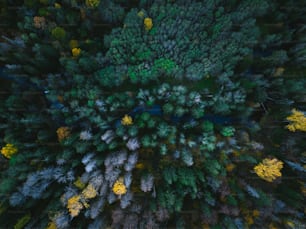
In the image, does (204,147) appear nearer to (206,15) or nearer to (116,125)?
(116,125)

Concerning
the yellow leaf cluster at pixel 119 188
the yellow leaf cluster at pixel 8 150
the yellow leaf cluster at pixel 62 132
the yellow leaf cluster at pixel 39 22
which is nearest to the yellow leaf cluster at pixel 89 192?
the yellow leaf cluster at pixel 119 188

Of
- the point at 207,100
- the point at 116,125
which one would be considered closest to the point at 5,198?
the point at 116,125

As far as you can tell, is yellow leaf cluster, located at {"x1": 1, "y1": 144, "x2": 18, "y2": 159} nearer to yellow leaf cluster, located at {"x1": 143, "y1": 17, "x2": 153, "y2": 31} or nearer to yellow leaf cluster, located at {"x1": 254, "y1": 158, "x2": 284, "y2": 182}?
yellow leaf cluster, located at {"x1": 143, "y1": 17, "x2": 153, "y2": 31}

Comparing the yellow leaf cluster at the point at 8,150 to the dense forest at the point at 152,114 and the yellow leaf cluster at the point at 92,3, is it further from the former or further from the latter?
the yellow leaf cluster at the point at 92,3

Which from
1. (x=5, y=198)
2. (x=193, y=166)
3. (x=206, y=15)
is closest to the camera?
(x=5, y=198)

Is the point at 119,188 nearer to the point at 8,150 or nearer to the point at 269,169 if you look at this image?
the point at 8,150

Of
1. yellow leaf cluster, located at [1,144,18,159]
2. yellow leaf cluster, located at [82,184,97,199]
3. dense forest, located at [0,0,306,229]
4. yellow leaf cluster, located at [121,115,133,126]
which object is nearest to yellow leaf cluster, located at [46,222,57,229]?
dense forest, located at [0,0,306,229]
